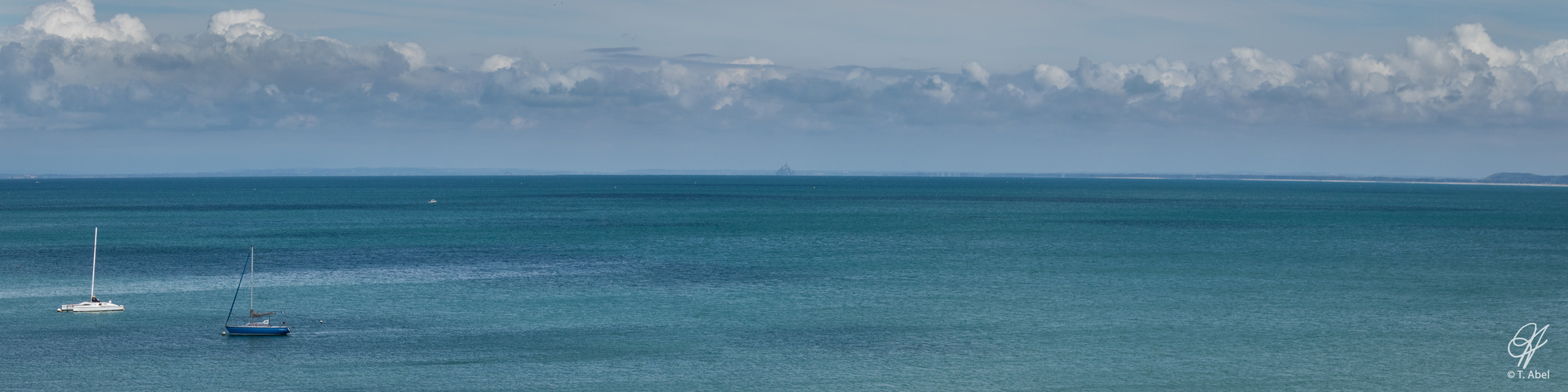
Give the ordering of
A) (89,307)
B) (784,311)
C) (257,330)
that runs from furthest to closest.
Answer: (784,311) → (89,307) → (257,330)

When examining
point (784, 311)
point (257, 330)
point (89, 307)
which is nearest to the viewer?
point (257, 330)

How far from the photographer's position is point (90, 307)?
60.5 metres

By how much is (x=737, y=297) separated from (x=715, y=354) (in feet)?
56.6

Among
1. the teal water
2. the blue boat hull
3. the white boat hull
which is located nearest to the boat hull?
the white boat hull

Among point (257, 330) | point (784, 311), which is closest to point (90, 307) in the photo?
point (257, 330)

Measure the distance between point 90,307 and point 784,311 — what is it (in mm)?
36245

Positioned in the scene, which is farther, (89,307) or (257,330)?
(89,307)

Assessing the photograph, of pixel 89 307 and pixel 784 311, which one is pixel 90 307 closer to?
pixel 89 307

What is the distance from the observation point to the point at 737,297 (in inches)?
2694

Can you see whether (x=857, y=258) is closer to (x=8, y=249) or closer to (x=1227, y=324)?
(x=1227, y=324)

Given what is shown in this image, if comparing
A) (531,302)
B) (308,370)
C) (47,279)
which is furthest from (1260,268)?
(47,279)

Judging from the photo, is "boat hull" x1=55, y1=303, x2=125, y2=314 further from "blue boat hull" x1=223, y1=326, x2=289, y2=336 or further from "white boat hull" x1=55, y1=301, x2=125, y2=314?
"blue boat hull" x1=223, y1=326, x2=289, y2=336

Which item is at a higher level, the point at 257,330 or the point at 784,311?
the point at 784,311

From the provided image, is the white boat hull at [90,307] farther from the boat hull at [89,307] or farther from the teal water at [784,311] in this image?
the teal water at [784,311]
